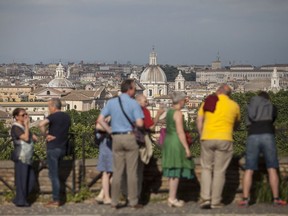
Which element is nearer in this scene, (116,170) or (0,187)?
(116,170)

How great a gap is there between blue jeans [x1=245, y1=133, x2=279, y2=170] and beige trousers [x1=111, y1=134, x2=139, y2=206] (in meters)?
1.16

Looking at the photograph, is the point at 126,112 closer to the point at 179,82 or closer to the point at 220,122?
the point at 220,122

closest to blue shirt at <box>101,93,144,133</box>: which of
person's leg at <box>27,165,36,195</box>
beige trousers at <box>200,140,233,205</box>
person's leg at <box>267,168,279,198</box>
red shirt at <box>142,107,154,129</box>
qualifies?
red shirt at <box>142,107,154,129</box>

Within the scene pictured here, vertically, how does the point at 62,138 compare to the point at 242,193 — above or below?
above

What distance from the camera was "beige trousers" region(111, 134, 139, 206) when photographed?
768cm

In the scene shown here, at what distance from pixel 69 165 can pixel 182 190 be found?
50.8 inches

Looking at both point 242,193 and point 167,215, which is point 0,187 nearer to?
point 167,215

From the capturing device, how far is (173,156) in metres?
7.73

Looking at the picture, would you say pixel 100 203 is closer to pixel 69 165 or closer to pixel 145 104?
pixel 69 165

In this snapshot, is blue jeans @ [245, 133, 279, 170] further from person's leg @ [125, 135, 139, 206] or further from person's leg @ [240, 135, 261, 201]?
person's leg @ [125, 135, 139, 206]

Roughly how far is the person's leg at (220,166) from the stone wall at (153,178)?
0.49m

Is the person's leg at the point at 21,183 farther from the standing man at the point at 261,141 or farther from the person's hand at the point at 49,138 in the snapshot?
the standing man at the point at 261,141

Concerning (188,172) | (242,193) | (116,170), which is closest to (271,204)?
(242,193)

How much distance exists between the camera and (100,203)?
8.09 m
